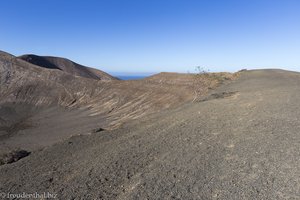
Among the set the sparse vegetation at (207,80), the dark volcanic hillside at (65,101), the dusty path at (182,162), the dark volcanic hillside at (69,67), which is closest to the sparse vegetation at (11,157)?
the dusty path at (182,162)

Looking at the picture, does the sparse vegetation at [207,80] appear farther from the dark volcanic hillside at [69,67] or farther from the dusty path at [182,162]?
the dark volcanic hillside at [69,67]

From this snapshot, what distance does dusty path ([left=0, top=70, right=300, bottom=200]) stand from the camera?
265 inches

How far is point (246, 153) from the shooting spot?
837cm

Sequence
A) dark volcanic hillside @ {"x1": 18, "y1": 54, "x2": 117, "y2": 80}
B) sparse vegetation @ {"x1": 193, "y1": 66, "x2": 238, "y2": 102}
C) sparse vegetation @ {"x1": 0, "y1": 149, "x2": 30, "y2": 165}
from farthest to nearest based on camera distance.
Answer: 1. dark volcanic hillside @ {"x1": 18, "y1": 54, "x2": 117, "y2": 80}
2. sparse vegetation @ {"x1": 193, "y1": 66, "x2": 238, "y2": 102}
3. sparse vegetation @ {"x1": 0, "y1": 149, "x2": 30, "y2": 165}

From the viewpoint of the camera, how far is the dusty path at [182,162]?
22.1 feet

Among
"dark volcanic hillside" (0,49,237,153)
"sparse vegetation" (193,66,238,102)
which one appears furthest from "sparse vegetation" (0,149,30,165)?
"sparse vegetation" (193,66,238,102)

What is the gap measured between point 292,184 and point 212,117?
6988 millimetres

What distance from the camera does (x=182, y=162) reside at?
27.5 feet

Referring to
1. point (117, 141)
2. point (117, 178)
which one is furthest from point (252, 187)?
point (117, 141)

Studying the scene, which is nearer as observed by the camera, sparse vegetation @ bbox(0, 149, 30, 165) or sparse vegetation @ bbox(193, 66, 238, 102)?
sparse vegetation @ bbox(0, 149, 30, 165)

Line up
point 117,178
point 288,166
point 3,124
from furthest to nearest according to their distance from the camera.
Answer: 1. point 3,124
2. point 117,178
3. point 288,166

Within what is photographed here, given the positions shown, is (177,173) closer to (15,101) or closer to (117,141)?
(117,141)

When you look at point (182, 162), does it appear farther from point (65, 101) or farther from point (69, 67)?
point (69, 67)

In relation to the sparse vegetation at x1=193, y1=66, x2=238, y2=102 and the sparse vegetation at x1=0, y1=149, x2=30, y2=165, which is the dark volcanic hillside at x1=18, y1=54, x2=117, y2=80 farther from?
the sparse vegetation at x1=0, y1=149, x2=30, y2=165
